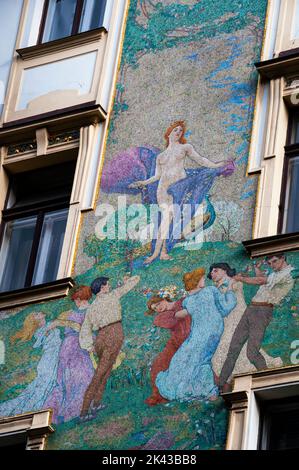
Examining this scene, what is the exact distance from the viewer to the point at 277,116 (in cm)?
1464

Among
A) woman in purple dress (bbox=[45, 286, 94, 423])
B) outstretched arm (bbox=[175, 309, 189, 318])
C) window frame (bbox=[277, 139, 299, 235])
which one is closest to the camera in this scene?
woman in purple dress (bbox=[45, 286, 94, 423])

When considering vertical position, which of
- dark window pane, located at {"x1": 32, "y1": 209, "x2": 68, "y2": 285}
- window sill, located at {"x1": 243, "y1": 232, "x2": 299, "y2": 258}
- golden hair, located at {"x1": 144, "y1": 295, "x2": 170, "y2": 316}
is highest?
dark window pane, located at {"x1": 32, "y1": 209, "x2": 68, "y2": 285}

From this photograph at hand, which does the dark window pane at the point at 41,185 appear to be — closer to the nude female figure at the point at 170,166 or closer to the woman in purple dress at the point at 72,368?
the nude female figure at the point at 170,166

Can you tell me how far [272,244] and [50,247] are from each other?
2656 mm

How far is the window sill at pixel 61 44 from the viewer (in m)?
16.4

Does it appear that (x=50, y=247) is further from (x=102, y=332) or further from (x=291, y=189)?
(x=291, y=189)

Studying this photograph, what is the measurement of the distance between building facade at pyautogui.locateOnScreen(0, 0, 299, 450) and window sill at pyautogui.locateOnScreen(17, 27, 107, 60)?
0.02 meters

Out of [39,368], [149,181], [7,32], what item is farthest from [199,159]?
[7,32]

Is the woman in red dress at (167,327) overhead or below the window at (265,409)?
overhead

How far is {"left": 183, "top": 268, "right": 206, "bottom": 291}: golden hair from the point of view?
1370 cm

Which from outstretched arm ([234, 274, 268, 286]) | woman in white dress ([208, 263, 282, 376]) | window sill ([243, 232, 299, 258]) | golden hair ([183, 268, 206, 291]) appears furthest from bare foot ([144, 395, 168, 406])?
window sill ([243, 232, 299, 258])

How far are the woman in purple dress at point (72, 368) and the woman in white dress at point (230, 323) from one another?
4.12 feet

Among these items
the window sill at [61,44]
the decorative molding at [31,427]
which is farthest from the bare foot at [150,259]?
the window sill at [61,44]

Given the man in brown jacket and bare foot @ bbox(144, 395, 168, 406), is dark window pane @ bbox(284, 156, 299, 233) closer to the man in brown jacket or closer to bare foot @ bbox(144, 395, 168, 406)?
the man in brown jacket
